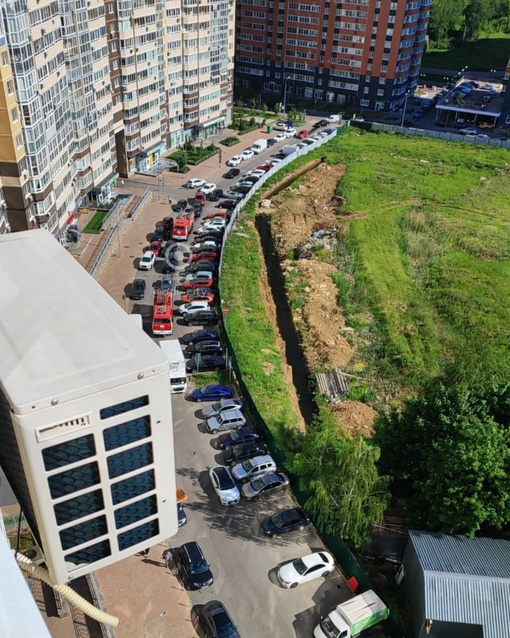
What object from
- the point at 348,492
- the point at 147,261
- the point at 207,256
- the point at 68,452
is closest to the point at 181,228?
the point at 207,256

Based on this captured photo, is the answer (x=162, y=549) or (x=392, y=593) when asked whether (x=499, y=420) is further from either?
(x=162, y=549)

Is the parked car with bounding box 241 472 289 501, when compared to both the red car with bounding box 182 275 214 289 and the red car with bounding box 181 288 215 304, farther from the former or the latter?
the red car with bounding box 182 275 214 289

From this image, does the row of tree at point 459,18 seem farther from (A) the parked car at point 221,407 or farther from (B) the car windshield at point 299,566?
(B) the car windshield at point 299,566

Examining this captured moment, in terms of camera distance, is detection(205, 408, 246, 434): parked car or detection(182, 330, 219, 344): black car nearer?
detection(205, 408, 246, 434): parked car

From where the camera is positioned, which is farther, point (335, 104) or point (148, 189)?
point (335, 104)

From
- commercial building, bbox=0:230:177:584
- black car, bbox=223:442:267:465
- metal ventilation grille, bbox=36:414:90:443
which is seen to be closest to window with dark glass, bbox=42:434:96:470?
commercial building, bbox=0:230:177:584

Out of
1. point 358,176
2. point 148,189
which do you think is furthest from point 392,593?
point 358,176
